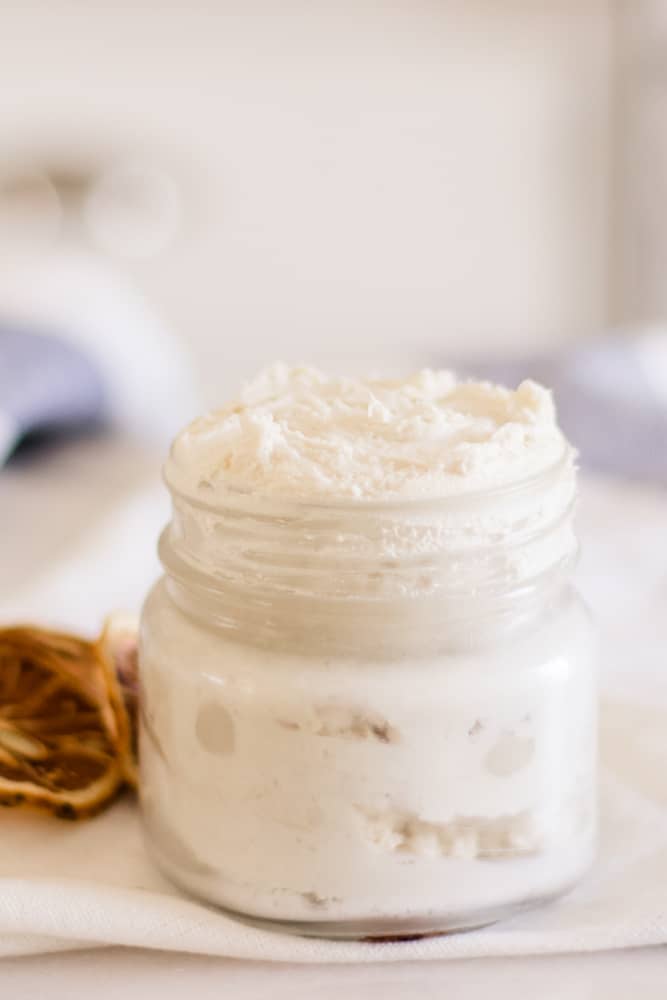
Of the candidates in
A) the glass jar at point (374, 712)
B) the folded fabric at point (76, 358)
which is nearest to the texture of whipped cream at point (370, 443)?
the glass jar at point (374, 712)

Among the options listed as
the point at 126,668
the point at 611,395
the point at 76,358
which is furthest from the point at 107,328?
the point at 126,668

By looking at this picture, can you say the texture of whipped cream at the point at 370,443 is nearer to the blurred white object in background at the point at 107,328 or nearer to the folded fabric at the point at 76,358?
the folded fabric at the point at 76,358

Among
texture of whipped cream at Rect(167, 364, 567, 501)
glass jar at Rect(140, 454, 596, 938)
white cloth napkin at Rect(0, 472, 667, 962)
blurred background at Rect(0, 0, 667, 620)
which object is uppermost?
texture of whipped cream at Rect(167, 364, 567, 501)

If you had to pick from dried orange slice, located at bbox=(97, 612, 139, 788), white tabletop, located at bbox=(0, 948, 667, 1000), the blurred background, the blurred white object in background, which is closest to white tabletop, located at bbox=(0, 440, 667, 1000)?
white tabletop, located at bbox=(0, 948, 667, 1000)

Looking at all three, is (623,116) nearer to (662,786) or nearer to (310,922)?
(662,786)

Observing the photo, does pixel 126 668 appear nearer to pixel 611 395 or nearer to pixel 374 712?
pixel 374 712

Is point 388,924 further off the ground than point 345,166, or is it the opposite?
point 388,924

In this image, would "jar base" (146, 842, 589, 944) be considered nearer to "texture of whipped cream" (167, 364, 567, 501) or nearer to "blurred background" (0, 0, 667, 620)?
"texture of whipped cream" (167, 364, 567, 501)
